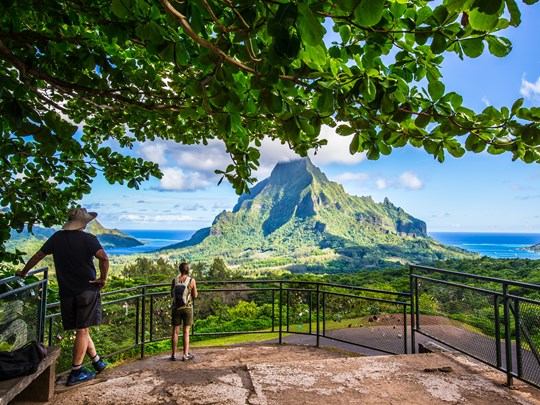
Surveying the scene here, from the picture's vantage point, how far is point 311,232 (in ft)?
299

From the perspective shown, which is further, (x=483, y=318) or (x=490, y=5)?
(x=483, y=318)

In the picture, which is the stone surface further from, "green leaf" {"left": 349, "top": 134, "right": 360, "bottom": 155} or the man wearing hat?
"green leaf" {"left": 349, "top": 134, "right": 360, "bottom": 155}

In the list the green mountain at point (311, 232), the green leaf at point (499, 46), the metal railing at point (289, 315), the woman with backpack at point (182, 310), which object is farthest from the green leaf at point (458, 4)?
the green mountain at point (311, 232)

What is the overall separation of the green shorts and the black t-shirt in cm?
158

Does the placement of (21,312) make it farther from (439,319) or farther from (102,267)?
(439,319)

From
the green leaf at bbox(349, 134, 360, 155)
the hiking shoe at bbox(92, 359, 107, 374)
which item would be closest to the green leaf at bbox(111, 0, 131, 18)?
the green leaf at bbox(349, 134, 360, 155)

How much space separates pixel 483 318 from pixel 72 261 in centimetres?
400

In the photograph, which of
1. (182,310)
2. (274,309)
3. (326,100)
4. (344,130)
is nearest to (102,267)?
(182,310)

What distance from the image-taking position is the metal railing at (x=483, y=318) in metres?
2.96

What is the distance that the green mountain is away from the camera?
2621 inches

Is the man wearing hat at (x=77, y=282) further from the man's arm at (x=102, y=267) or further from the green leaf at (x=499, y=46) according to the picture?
the green leaf at (x=499, y=46)

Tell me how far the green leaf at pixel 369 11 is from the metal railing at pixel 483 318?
2648 millimetres

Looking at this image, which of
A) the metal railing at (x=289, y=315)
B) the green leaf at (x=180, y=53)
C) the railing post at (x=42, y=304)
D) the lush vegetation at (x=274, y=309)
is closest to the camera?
the green leaf at (x=180, y=53)

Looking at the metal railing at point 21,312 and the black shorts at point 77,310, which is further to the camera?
the black shorts at point 77,310
